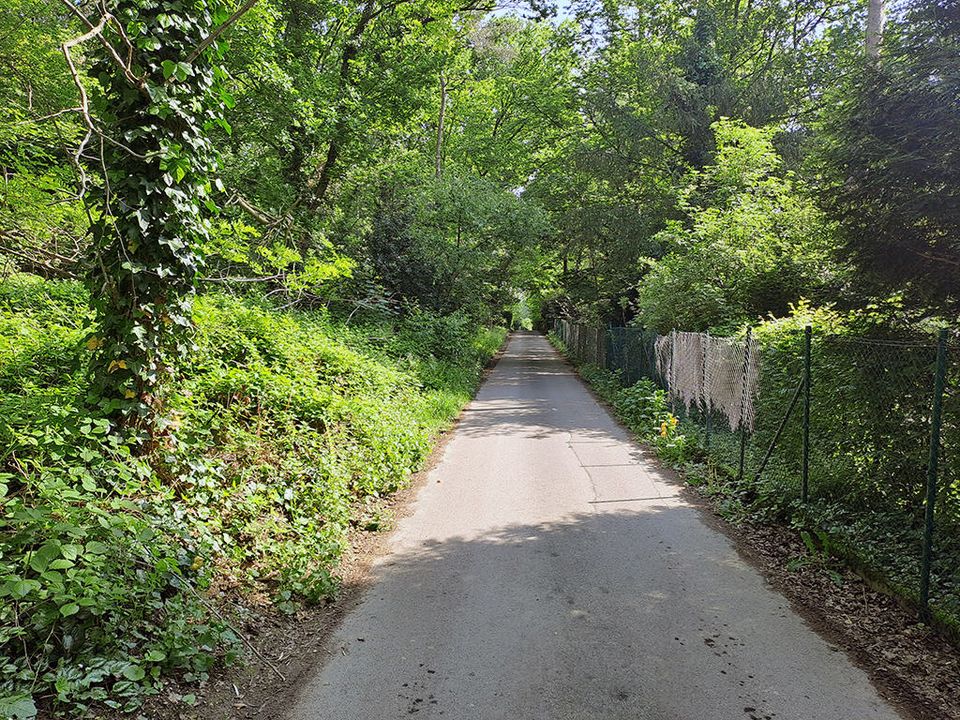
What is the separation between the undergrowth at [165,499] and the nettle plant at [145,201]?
1.24 ft

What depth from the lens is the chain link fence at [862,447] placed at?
4.83 meters

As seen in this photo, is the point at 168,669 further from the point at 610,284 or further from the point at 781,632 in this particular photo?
the point at 610,284

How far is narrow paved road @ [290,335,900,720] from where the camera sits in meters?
3.50

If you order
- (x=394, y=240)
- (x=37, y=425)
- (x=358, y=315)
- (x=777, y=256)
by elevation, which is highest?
(x=394, y=240)

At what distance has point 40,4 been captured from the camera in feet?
38.1

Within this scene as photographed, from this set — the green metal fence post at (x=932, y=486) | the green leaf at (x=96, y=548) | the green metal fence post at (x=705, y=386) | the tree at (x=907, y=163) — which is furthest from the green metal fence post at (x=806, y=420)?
the green leaf at (x=96, y=548)

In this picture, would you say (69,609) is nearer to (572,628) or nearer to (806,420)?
(572,628)

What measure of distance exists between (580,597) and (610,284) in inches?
818

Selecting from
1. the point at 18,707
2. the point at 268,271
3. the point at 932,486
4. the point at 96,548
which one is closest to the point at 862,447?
the point at 932,486

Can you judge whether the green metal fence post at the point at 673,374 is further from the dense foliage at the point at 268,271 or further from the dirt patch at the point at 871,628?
the dirt patch at the point at 871,628

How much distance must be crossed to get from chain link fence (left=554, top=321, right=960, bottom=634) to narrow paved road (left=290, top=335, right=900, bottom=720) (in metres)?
1.05

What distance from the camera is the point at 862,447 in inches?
234

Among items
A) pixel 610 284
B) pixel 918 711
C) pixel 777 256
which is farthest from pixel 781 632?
pixel 610 284

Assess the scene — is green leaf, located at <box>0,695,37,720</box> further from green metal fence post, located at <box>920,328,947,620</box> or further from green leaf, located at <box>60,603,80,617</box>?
green metal fence post, located at <box>920,328,947,620</box>
